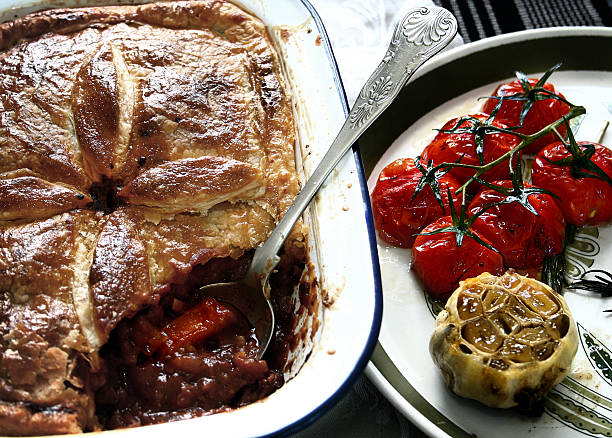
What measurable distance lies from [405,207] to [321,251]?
0.51 meters

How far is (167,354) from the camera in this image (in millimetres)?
2029

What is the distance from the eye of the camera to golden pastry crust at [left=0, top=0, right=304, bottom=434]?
1815 millimetres

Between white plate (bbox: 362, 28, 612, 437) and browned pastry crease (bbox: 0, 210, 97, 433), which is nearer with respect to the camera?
browned pastry crease (bbox: 0, 210, 97, 433)

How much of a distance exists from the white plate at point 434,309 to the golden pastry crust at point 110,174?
0.47 m

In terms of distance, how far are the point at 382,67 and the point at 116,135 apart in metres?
0.98

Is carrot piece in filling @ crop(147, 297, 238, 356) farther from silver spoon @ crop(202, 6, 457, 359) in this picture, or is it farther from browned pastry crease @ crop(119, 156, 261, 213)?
browned pastry crease @ crop(119, 156, 261, 213)

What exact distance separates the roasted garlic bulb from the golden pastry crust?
1.95ft

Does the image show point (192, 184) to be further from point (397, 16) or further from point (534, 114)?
point (397, 16)

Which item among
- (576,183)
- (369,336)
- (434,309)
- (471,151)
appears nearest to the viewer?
(369,336)

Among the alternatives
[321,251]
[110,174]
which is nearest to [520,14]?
[321,251]

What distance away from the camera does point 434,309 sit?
223 centimetres

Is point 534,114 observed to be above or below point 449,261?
above

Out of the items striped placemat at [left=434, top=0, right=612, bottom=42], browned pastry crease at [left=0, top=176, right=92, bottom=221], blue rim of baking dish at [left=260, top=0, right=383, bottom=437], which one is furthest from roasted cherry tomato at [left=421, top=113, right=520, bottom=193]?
browned pastry crease at [left=0, top=176, right=92, bottom=221]

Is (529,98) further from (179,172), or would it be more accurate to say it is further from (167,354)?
(167,354)
